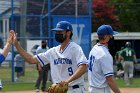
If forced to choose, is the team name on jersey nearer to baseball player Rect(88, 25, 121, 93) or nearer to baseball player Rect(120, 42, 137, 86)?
baseball player Rect(88, 25, 121, 93)

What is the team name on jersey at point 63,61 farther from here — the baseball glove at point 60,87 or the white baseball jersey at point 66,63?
the baseball glove at point 60,87

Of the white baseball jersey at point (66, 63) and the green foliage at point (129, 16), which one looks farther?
the green foliage at point (129, 16)

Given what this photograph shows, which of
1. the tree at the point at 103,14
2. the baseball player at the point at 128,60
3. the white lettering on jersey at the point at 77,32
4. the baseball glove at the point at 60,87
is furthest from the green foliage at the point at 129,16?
the baseball glove at the point at 60,87

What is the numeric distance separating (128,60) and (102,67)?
46.8 ft

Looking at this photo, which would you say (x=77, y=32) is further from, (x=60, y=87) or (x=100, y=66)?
(x=60, y=87)

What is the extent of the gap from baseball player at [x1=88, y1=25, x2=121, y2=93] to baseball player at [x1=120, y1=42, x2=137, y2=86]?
44.6 ft

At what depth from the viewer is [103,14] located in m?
44.5

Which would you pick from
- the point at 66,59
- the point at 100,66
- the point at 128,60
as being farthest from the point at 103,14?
the point at 100,66

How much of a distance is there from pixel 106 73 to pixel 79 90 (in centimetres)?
64

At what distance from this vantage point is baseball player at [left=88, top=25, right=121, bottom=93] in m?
8.12

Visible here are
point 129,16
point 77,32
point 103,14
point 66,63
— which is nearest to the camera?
point 66,63

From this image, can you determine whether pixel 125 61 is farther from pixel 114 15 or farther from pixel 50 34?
pixel 114 15

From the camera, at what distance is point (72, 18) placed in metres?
24.5

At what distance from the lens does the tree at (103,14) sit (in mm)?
43625
